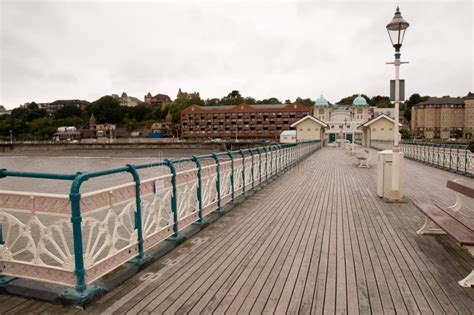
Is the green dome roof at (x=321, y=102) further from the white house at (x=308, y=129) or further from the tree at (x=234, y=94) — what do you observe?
the tree at (x=234, y=94)

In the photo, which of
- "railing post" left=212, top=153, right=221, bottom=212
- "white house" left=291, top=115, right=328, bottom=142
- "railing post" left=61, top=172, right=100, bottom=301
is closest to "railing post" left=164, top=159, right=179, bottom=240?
"railing post" left=61, top=172, right=100, bottom=301

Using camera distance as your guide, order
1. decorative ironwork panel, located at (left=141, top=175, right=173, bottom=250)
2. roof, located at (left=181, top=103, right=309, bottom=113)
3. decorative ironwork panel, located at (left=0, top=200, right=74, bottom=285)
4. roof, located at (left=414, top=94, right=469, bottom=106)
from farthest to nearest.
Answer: roof, located at (left=414, top=94, right=469, bottom=106)
roof, located at (left=181, top=103, right=309, bottom=113)
decorative ironwork panel, located at (left=141, top=175, right=173, bottom=250)
decorative ironwork panel, located at (left=0, top=200, right=74, bottom=285)

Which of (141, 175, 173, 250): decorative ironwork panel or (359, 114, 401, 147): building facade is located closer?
(141, 175, 173, 250): decorative ironwork panel

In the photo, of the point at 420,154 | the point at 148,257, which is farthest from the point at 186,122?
the point at 148,257

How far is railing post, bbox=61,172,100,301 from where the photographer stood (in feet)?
9.65

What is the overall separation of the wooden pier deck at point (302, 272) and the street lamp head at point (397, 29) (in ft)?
12.3

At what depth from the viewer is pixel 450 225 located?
3.87 m

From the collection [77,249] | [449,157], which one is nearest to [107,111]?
[449,157]

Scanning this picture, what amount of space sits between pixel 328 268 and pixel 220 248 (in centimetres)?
149

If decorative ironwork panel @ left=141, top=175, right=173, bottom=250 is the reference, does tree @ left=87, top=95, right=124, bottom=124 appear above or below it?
above

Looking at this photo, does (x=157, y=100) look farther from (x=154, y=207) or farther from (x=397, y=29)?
(x=154, y=207)

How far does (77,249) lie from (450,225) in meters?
4.03

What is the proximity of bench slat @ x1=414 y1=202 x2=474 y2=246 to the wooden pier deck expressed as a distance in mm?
447

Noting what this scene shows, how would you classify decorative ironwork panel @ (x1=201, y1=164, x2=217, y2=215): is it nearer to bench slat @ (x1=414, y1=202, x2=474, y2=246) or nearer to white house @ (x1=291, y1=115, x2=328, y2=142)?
bench slat @ (x1=414, y1=202, x2=474, y2=246)
